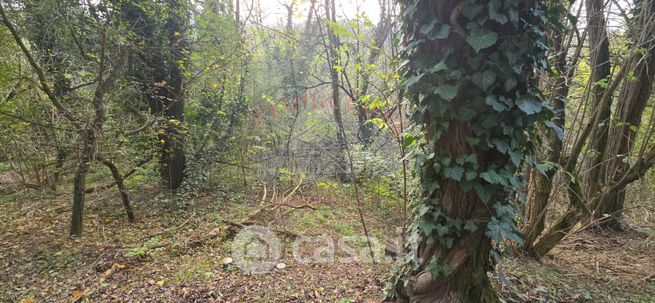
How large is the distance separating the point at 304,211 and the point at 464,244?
3791 millimetres

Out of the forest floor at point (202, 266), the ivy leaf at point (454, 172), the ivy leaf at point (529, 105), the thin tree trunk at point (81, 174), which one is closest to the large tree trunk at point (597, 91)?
the forest floor at point (202, 266)

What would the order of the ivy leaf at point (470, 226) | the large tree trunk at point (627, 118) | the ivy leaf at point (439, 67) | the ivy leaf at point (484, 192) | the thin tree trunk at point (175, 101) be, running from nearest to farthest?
the ivy leaf at point (439, 67) < the ivy leaf at point (484, 192) < the ivy leaf at point (470, 226) < the large tree trunk at point (627, 118) < the thin tree trunk at point (175, 101)

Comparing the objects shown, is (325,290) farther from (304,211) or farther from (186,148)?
(186,148)

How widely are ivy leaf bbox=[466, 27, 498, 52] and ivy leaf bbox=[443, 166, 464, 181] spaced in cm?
60

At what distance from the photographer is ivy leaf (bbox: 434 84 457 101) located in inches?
57.3

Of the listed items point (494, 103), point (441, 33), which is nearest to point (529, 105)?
point (494, 103)

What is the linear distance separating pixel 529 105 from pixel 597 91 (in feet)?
8.91

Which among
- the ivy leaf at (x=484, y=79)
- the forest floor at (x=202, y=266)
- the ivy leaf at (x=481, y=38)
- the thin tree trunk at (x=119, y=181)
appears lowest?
the forest floor at (x=202, y=266)

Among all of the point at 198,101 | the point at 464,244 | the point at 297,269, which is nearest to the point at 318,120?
the point at 198,101

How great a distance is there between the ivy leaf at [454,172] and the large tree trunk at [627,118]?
199cm

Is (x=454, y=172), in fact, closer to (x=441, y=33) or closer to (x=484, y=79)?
(x=484, y=79)

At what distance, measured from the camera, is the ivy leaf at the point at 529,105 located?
4.73ft

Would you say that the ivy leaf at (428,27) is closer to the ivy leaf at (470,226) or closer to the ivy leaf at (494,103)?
the ivy leaf at (494,103)

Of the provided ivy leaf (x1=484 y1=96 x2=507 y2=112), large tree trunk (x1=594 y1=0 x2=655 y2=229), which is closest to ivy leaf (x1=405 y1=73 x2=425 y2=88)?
ivy leaf (x1=484 y1=96 x2=507 y2=112)
